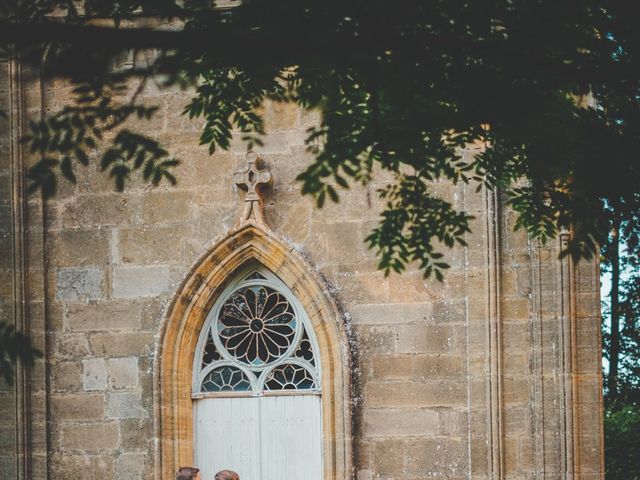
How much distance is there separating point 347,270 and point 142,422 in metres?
2.40

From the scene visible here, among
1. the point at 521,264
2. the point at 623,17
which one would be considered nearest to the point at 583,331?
the point at 521,264

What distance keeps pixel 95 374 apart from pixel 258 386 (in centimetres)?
156

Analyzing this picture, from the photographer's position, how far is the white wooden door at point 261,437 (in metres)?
12.5

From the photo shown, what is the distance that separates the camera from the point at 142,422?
1255cm

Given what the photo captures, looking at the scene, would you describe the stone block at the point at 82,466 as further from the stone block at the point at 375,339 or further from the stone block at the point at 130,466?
the stone block at the point at 375,339

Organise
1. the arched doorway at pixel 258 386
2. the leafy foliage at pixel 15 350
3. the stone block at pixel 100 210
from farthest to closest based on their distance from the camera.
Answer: the stone block at pixel 100 210
the arched doorway at pixel 258 386
the leafy foliage at pixel 15 350

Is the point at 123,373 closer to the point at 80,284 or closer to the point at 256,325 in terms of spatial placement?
the point at 80,284

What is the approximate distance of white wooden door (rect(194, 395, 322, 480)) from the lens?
12.5 m

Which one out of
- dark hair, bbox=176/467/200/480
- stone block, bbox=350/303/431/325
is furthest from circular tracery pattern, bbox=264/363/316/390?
dark hair, bbox=176/467/200/480

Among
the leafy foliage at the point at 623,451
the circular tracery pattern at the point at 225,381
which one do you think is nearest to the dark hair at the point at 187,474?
the circular tracery pattern at the point at 225,381

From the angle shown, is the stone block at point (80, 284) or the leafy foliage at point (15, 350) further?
the stone block at point (80, 284)

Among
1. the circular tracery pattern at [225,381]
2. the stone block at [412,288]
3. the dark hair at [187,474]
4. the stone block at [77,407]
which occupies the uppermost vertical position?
the stone block at [412,288]

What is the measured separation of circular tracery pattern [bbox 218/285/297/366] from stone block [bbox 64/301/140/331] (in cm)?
85

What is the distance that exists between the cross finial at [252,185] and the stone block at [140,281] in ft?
3.09
